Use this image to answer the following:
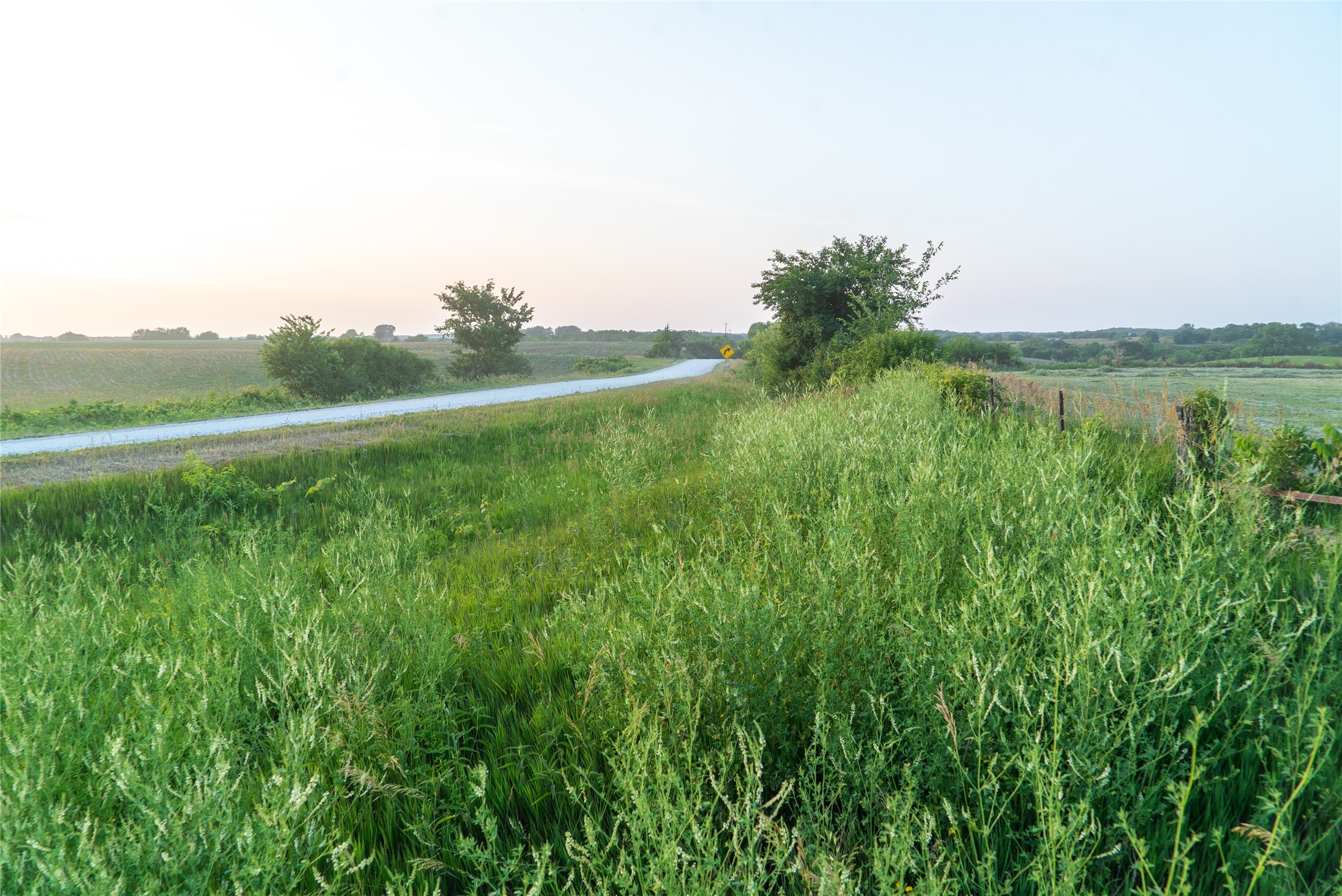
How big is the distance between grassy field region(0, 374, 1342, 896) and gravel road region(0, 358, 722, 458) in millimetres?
10752

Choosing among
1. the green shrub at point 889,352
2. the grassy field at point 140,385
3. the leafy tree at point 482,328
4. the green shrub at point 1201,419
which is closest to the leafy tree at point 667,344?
the grassy field at point 140,385

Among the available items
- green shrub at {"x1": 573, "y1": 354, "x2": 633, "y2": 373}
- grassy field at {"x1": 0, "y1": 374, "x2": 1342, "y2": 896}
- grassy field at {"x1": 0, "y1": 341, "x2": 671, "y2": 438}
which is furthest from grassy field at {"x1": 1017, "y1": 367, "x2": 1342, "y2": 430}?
green shrub at {"x1": 573, "y1": 354, "x2": 633, "y2": 373}

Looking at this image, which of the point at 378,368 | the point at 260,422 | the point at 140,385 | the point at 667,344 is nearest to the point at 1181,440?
the point at 260,422

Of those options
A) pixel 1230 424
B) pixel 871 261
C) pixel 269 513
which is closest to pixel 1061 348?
pixel 871 261

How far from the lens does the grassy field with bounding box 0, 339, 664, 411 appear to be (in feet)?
115

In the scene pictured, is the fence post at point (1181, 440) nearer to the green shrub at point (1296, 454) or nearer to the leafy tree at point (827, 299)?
the green shrub at point (1296, 454)

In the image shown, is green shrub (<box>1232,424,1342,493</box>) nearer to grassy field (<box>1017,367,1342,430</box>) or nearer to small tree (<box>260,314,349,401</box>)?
grassy field (<box>1017,367,1342,430</box>)

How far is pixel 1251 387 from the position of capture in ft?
68.2

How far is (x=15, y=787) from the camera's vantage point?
1800mm

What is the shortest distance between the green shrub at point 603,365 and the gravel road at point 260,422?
24633mm

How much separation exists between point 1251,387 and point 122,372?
209ft

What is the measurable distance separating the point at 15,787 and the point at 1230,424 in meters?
8.89

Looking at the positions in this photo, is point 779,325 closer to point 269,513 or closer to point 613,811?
point 269,513

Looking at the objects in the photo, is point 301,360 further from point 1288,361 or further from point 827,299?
point 1288,361
